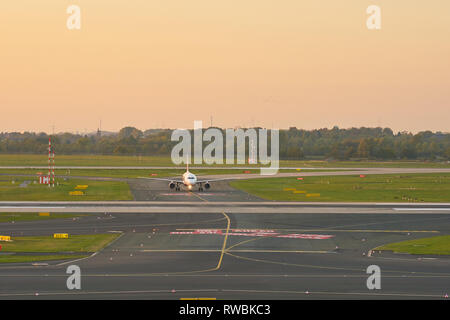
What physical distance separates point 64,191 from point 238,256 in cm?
6426

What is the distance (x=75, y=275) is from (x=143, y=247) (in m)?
12.0

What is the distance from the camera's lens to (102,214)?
73625mm

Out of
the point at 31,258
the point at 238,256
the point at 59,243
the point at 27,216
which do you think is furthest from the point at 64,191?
the point at 238,256

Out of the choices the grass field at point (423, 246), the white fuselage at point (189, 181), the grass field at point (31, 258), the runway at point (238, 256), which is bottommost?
the grass field at point (423, 246)

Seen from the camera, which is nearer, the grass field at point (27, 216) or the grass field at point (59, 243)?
the grass field at point (59, 243)

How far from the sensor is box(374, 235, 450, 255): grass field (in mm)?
50531

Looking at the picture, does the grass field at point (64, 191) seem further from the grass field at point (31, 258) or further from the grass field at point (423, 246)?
the grass field at point (423, 246)

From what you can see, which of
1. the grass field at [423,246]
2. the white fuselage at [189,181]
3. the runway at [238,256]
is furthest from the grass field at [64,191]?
the grass field at [423,246]

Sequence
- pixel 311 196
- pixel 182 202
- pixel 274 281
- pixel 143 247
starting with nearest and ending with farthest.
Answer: pixel 274 281, pixel 143 247, pixel 182 202, pixel 311 196

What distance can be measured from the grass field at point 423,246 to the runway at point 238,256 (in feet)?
5.78

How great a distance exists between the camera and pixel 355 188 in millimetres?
115500

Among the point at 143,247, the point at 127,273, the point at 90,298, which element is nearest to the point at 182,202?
the point at 143,247

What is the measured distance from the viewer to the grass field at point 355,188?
9834 centimetres
